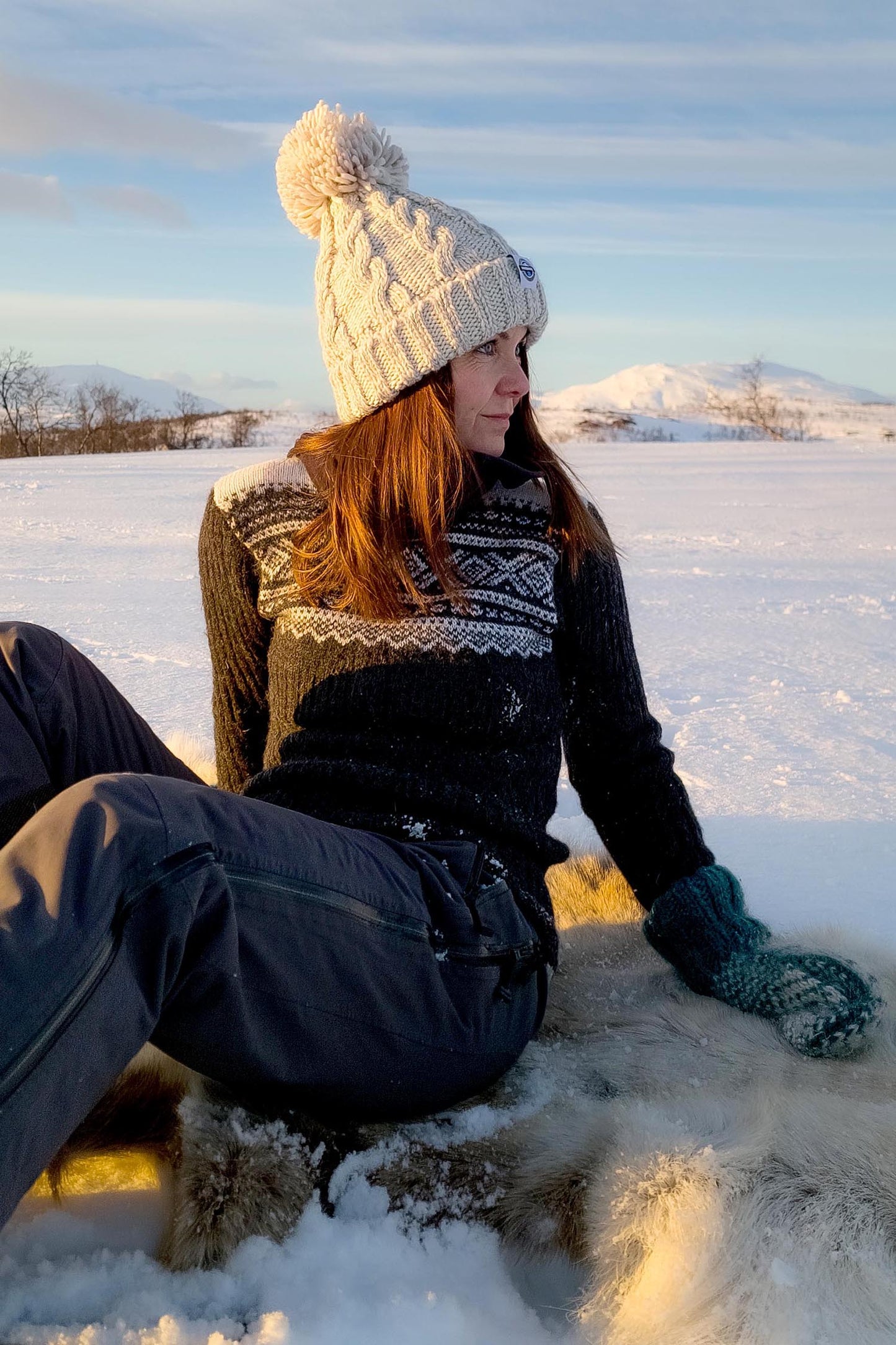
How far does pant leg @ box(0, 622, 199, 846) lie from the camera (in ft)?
5.01

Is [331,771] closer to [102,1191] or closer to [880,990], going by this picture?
[102,1191]

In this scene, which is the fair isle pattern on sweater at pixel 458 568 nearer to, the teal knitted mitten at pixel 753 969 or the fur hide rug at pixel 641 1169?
the teal knitted mitten at pixel 753 969

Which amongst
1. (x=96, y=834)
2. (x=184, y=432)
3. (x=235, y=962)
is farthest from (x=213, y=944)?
(x=184, y=432)

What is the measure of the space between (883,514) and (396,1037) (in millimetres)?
7667

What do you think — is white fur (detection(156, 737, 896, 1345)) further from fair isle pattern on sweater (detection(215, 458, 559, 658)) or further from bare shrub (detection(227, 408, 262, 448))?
bare shrub (detection(227, 408, 262, 448))

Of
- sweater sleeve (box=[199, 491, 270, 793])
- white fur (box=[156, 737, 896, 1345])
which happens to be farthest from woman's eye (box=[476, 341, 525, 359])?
white fur (box=[156, 737, 896, 1345])

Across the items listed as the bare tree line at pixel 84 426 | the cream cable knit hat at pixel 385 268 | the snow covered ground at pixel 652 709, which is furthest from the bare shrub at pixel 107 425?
the cream cable knit hat at pixel 385 268

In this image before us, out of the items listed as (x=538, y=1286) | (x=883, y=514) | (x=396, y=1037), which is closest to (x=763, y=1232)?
(x=538, y=1286)

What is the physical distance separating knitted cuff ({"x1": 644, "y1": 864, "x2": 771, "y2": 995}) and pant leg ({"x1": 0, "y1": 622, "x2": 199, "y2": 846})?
0.87 meters

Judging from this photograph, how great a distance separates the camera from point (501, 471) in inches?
71.4

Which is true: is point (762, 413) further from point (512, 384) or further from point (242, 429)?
point (512, 384)

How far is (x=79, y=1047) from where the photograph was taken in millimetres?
1051

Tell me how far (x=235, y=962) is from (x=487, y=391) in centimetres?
108

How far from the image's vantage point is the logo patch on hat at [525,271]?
1.87 meters
